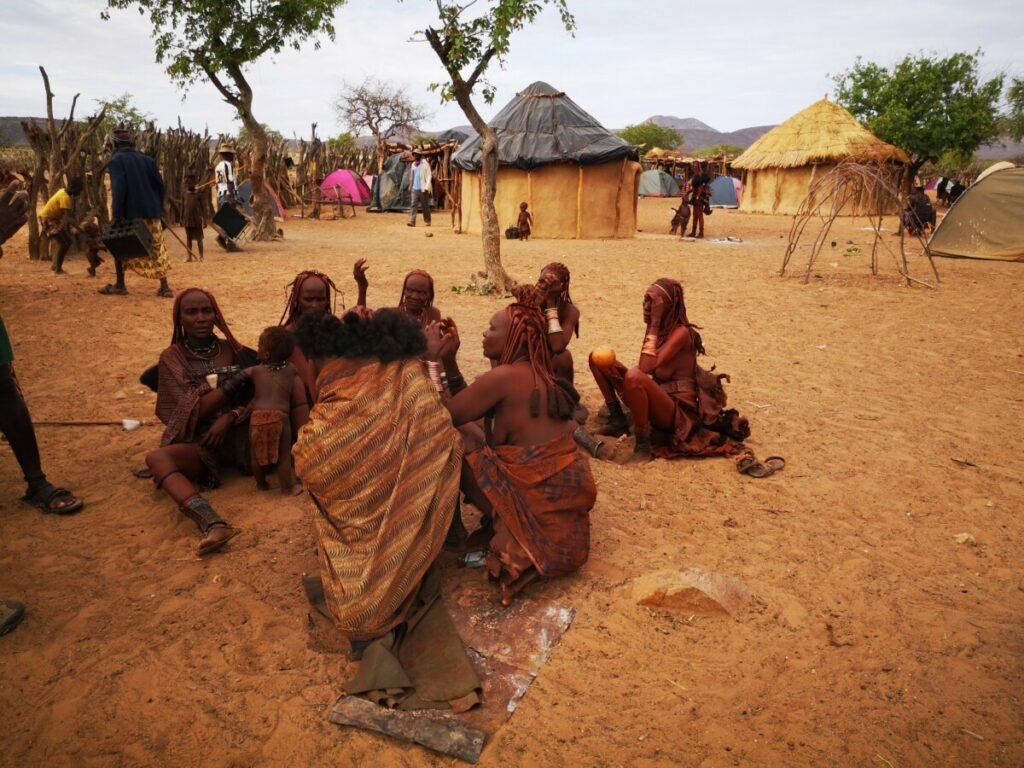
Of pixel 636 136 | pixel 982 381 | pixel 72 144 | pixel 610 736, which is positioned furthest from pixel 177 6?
pixel 636 136

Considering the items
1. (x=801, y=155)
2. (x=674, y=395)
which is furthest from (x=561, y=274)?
(x=801, y=155)

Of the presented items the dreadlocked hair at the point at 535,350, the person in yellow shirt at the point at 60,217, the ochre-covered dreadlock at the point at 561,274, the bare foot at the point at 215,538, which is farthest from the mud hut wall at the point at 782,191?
the bare foot at the point at 215,538

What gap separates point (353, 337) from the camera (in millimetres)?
2721

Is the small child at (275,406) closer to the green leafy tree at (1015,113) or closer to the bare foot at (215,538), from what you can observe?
the bare foot at (215,538)

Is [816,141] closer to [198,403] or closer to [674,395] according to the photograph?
[674,395]

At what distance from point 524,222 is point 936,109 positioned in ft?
65.2

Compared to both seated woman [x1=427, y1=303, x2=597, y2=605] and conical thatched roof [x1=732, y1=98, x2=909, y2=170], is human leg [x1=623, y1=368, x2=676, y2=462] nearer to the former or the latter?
seated woman [x1=427, y1=303, x2=597, y2=605]

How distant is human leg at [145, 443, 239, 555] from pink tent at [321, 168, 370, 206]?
20.1 meters

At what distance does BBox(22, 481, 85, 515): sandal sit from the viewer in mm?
3586

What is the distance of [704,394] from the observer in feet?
14.6

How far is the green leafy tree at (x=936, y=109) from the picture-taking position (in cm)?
2623

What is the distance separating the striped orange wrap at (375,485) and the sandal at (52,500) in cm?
168

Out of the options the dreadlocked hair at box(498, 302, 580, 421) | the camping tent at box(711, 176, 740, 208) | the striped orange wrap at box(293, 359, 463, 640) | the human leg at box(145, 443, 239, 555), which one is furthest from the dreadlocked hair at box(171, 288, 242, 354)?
the camping tent at box(711, 176, 740, 208)

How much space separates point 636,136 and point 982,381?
5652 centimetres
